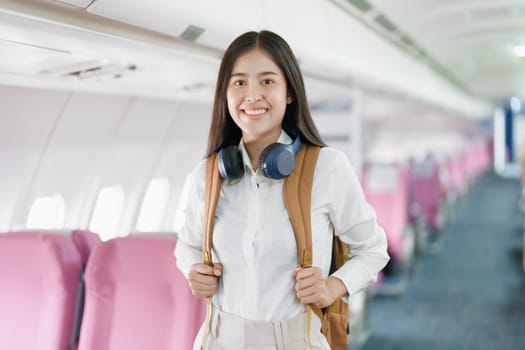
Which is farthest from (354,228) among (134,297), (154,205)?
(154,205)

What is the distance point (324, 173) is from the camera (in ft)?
5.70

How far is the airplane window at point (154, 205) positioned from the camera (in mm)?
5121

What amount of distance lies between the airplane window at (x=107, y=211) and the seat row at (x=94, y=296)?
75.6 inches

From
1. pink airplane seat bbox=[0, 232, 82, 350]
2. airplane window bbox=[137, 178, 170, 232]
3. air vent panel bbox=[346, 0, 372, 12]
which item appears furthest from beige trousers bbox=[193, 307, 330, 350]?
airplane window bbox=[137, 178, 170, 232]

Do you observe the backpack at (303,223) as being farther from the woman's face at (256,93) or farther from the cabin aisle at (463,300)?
the cabin aisle at (463,300)

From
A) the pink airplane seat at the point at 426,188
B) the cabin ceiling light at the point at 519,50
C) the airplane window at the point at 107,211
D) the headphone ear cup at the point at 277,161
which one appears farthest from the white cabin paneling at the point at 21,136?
the pink airplane seat at the point at 426,188

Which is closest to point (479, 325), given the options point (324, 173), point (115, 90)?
point (115, 90)

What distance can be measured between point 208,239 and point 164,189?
11.9ft

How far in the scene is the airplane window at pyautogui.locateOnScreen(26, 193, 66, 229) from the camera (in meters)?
3.83

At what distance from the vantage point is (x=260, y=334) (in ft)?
5.47

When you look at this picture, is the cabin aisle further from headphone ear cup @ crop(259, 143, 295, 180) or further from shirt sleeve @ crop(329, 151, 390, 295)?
headphone ear cup @ crop(259, 143, 295, 180)

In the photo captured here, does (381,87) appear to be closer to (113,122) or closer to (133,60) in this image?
(113,122)

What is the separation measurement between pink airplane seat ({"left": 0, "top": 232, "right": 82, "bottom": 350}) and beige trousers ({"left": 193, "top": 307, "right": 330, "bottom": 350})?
39.2 inches

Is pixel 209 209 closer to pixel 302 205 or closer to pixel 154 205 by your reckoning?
pixel 302 205
